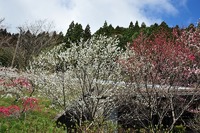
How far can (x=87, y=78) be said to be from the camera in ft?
42.7

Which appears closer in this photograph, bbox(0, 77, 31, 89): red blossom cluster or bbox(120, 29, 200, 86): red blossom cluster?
bbox(120, 29, 200, 86): red blossom cluster

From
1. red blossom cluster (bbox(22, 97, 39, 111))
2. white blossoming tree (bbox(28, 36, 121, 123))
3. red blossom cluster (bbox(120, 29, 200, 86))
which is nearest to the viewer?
red blossom cluster (bbox(120, 29, 200, 86))

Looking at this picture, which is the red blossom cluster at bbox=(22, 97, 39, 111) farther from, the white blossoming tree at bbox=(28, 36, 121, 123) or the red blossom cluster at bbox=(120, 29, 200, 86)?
the red blossom cluster at bbox=(120, 29, 200, 86)

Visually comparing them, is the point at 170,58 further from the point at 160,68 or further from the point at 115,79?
the point at 115,79

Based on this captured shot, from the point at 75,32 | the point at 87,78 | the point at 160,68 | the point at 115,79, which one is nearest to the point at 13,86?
the point at 87,78

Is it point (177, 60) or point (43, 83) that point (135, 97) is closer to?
point (177, 60)

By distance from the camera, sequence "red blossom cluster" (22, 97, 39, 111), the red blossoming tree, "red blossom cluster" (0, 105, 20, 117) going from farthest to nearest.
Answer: "red blossom cluster" (22, 97, 39, 111) → "red blossom cluster" (0, 105, 20, 117) → the red blossoming tree

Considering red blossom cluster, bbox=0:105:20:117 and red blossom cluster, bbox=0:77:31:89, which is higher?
red blossom cluster, bbox=0:77:31:89

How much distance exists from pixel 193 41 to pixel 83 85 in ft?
15.9

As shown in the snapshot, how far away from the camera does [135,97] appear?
46.3 ft

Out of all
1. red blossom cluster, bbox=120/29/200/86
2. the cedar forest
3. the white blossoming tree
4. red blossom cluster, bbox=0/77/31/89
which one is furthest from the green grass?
red blossom cluster, bbox=120/29/200/86

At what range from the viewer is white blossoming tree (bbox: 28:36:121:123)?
12875 millimetres

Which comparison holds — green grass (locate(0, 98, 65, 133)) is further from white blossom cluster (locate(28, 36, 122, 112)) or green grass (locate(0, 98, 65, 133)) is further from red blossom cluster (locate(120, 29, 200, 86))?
red blossom cluster (locate(120, 29, 200, 86))

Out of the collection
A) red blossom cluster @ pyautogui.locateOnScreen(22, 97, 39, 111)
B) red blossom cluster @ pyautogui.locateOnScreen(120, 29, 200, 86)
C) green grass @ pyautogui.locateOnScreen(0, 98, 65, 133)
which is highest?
red blossom cluster @ pyautogui.locateOnScreen(120, 29, 200, 86)
